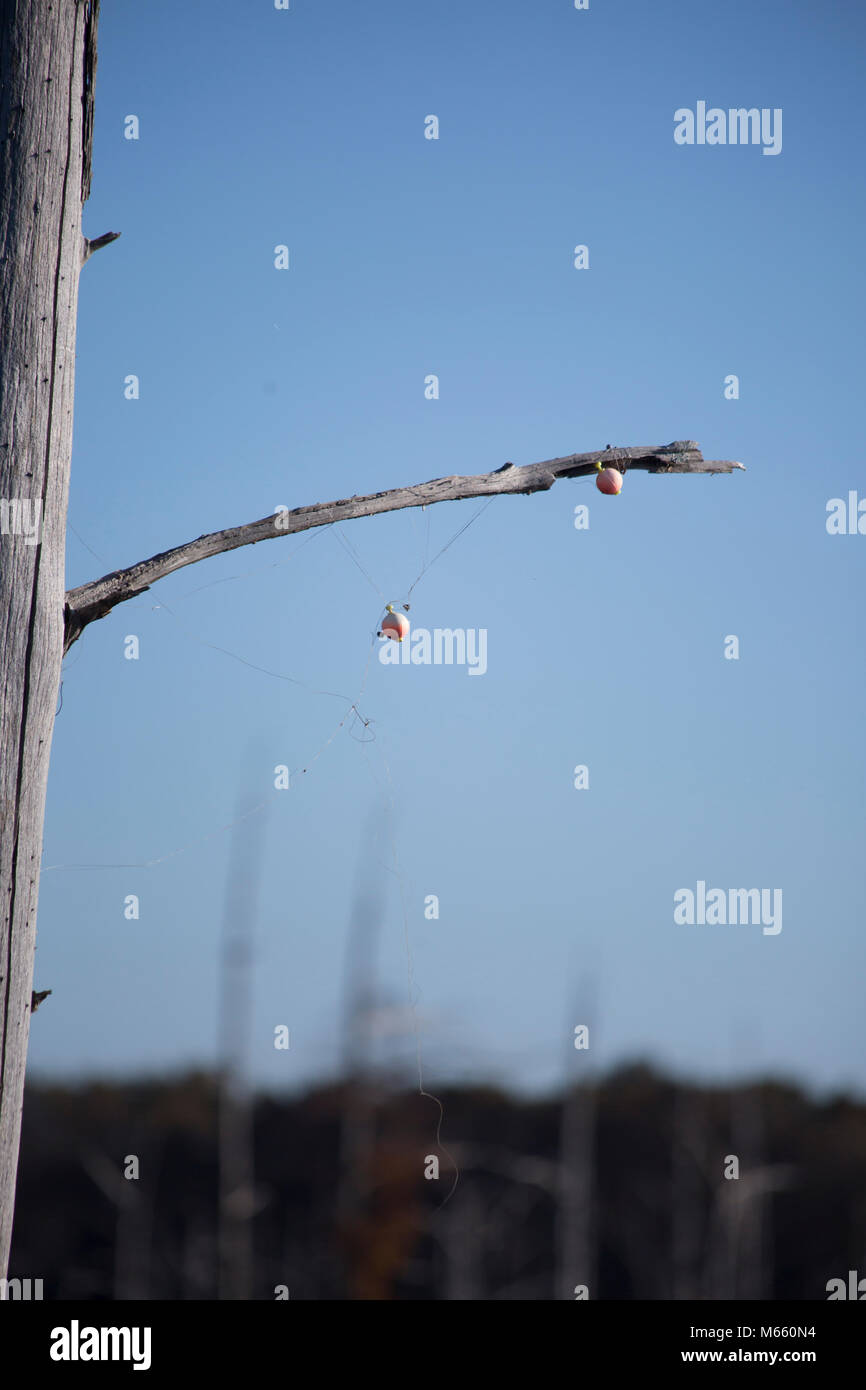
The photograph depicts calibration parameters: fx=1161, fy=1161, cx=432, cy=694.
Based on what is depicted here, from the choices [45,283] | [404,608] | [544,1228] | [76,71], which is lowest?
[544,1228]

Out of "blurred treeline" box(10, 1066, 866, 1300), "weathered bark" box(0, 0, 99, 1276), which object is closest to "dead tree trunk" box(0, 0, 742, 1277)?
"weathered bark" box(0, 0, 99, 1276)

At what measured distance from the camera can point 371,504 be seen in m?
4.17

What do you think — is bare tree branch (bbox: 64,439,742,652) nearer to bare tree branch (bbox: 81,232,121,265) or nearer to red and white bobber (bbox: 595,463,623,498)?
red and white bobber (bbox: 595,463,623,498)

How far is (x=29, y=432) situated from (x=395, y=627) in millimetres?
2101

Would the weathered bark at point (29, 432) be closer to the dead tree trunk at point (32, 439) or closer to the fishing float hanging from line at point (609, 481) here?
the dead tree trunk at point (32, 439)

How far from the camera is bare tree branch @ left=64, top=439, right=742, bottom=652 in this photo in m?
3.93

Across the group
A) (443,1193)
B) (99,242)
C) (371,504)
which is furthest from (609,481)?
(443,1193)

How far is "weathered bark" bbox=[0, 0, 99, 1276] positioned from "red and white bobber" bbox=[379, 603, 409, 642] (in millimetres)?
1876
